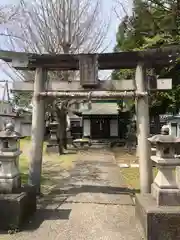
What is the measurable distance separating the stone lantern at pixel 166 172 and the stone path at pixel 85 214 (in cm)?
74

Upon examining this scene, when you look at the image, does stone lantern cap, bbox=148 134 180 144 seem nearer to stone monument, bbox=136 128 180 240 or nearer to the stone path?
stone monument, bbox=136 128 180 240

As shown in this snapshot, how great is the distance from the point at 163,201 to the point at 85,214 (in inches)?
72.6

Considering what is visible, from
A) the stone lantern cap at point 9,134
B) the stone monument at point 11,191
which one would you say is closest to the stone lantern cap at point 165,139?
the stone monument at point 11,191

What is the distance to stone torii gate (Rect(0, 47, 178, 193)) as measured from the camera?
25.8ft

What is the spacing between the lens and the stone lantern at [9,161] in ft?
19.6

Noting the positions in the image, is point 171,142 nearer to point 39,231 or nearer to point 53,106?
point 39,231

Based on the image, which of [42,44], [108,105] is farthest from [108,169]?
[108,105]

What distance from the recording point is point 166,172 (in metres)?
5.45

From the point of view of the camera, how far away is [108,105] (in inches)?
1245

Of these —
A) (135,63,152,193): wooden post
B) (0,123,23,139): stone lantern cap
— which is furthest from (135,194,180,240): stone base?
(0,123,23,139): stone lantern cap

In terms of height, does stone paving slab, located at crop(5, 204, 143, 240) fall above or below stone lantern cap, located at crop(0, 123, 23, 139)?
below

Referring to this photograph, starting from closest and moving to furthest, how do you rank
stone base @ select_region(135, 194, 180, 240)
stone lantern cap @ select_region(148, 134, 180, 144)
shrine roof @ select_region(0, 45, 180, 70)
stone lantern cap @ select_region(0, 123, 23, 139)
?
stone base @ select_region(135, 194, 180, 240) < stone lantern cap @ select_region(148, 134, 180, 144) < stone lantern cap @ select_region(0, 123, 23, 139) < shrine roof @ select_region(0, 45, 180, 70)

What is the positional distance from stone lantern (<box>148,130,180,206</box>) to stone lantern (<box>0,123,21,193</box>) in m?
2.65

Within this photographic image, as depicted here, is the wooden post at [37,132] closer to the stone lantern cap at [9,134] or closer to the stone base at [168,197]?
the stone lantern cap at [9,134]
